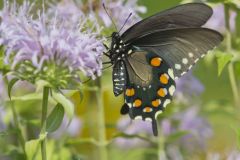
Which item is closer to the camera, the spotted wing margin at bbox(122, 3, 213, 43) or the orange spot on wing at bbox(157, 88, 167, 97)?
the spotted wing margin at bbox(122, 3, 213, 43)

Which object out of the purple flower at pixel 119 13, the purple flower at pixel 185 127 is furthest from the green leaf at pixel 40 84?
the purple flower at pixel 185 127

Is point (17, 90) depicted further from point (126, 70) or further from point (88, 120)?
point (126, 70)

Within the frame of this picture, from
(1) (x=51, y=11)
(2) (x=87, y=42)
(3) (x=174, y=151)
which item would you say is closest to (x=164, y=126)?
(3) (x=174, y=151)

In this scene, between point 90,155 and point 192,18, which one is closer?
point 192,18

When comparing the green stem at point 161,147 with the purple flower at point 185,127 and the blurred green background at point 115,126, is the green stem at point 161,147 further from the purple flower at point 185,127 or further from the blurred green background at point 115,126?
the purple flower at point 185,127

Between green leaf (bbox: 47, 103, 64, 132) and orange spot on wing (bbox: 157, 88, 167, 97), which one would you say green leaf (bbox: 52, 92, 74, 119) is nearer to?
green leaf (bbox: 47, 103, 64, 132)

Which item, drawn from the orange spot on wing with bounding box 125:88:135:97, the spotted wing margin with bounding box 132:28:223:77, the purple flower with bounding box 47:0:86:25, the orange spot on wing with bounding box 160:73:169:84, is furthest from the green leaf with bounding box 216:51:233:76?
the purple flower with bounding box 47:0:86:25
